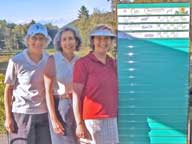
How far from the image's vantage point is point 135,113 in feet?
12.6

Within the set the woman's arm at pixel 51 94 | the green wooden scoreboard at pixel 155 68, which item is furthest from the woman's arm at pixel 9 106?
the green wooden scoreboard at pixel 155 68

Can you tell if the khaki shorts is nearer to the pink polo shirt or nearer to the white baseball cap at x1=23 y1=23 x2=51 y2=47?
the pink polo shirt

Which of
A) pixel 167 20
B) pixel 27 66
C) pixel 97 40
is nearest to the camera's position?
A: pixel 97 40

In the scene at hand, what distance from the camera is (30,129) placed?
353 cm

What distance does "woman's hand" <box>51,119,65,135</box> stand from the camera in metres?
3.33

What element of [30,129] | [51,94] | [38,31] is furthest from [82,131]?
[38,31]

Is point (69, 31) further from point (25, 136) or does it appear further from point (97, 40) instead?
point (25, 136)

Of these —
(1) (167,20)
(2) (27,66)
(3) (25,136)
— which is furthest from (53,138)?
(1) (167,20)

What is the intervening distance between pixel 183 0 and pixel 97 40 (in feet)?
3.35

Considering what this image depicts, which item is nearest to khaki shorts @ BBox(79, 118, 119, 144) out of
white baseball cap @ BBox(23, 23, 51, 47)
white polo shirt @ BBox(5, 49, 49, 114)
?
white polo shirt @ BBox(5, 49, 49, 114)

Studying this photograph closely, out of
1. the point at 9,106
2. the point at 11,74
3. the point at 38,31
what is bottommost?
the point at 9,106

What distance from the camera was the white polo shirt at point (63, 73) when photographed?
329 centimetres

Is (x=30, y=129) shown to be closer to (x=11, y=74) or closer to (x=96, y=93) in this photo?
(x=11, y=74)

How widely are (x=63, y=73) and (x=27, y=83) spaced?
0.33 metres
